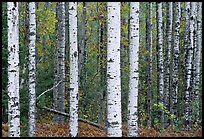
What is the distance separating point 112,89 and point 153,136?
19.7 feet

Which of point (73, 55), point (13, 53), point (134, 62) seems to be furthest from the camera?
point (73, 55)

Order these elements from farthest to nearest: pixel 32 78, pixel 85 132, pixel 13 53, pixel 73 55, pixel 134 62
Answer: pixel 85 132
pixel 32 78
pixel 73 55
pixel 134 62
pixel 13 53

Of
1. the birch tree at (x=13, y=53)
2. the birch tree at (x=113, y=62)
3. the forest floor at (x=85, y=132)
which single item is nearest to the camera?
the birch tree at (x=113, y=62)

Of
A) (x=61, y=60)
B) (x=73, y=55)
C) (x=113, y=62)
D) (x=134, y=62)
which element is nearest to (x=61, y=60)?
(x=61, y=60)

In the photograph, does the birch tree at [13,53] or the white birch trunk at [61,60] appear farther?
the white birch trunk at [61,60]

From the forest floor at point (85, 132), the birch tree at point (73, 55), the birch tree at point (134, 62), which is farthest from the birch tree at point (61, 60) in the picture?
the birch tree at point (134, 62)

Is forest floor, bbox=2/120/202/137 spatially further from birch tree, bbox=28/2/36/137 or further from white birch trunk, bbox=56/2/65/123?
white birch trunk, bbox=56/2/65/123

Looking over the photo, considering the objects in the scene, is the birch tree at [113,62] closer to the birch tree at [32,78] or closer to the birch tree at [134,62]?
the birch tree at [134,62]

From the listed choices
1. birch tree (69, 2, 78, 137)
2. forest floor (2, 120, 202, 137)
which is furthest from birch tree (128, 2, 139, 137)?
forest floor (2, 120, 202, 137)

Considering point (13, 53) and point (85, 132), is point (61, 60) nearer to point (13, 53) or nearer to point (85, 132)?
point (85, 132)

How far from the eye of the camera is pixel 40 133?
1354 cm

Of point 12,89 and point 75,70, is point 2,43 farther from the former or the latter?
point 12,89

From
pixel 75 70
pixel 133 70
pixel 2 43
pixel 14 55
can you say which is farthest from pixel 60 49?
pixel 14 55

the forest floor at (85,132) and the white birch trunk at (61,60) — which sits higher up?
the white birch trunk at (61,60)
